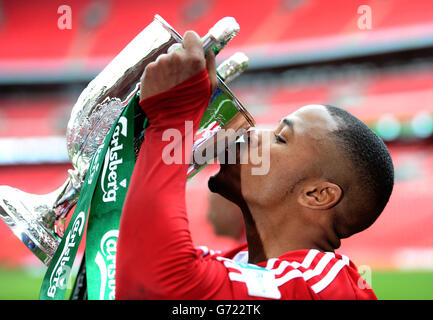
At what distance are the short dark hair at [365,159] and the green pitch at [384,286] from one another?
4827mm

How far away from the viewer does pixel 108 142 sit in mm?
1062

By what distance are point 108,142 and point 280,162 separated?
454 mm

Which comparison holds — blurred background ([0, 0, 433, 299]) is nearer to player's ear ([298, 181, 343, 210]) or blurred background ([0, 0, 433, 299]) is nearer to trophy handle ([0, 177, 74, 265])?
player's ear ([298, 181, 343, 210])

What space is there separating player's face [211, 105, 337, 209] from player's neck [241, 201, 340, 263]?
46mm

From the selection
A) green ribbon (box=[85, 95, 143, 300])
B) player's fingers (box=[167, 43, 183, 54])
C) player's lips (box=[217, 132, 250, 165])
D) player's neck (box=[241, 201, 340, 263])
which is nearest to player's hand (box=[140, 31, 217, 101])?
player's fingers (box=[167, 43, 183, 54])

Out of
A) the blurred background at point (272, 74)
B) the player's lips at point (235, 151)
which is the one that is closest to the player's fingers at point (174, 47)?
the player's lips at point (235, 151)

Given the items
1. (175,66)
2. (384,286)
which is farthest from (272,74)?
(175,66)

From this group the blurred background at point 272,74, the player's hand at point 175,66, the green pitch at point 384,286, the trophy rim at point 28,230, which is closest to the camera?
the player's hand at point 175,66

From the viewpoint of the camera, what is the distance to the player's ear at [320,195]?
1.28 meters

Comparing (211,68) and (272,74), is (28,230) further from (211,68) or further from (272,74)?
(272,74)

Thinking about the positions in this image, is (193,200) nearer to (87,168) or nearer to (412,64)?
(412,64)

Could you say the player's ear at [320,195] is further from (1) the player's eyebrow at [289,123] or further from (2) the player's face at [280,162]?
(1) the player's eyebrow at [289,123]

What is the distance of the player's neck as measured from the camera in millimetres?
1308
